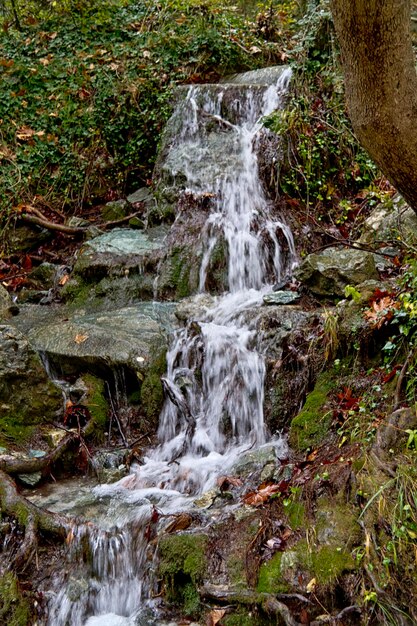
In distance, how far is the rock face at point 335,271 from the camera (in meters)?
5.46

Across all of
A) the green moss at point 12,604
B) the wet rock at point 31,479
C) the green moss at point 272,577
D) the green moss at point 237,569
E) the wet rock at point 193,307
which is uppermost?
the wet rock at point 193,307

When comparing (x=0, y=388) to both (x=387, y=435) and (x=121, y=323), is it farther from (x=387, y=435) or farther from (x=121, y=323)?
(x=387, y=435)

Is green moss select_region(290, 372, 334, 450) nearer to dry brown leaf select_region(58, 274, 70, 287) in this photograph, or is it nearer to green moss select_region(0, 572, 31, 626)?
green moss select_region(0, 572, 31, 626)

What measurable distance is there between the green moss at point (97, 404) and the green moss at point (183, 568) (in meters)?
1.95

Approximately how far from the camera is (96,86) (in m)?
10.4

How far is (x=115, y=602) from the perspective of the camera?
367 cm

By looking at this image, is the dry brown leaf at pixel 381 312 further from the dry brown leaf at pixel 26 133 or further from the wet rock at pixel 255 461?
the dry brown leaf at pixel 26 133

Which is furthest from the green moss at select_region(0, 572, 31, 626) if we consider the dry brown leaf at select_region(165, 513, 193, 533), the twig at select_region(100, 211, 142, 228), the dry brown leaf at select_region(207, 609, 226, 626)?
the twig at select_region(100, 211, 142, 228)

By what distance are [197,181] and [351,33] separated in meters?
5.82

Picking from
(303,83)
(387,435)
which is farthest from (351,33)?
(303,83)

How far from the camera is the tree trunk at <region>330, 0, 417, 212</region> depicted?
2506 mm

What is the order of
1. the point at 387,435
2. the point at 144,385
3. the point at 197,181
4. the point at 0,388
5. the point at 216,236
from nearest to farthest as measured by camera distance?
the point at 387,435 < the point at 0,388 < the point at 144,385 < the point at 216,236 < the point at 197,181

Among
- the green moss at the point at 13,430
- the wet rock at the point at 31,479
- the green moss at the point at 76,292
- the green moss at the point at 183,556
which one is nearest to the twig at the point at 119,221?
the green moss at the point at 76,292

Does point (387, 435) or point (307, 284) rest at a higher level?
point (307, 284)
